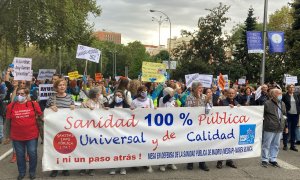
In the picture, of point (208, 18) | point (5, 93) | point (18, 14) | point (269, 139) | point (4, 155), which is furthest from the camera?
point (208, 18)

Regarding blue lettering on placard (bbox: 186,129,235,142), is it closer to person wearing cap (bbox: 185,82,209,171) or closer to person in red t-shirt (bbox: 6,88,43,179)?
person wearing cap (bbox: 185,82,209,171)

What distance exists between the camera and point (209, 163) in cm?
843

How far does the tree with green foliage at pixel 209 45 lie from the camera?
3922 centimetres

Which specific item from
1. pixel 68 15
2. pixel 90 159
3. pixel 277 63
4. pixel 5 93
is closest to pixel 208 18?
pixel 277 63

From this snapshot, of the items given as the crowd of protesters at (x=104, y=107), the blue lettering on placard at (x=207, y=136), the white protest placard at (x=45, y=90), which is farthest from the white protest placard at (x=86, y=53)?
the blue lettering on placard at (x=207, y=136)

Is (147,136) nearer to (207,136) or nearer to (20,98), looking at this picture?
(207,136)

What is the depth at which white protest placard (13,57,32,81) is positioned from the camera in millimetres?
10602

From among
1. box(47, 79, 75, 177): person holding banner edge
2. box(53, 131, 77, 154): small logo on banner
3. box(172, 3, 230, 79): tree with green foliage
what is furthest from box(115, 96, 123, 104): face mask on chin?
box(172, 3, 230, 79): tree with green foliage

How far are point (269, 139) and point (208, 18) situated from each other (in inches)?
1264

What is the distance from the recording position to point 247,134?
8250 millimetres

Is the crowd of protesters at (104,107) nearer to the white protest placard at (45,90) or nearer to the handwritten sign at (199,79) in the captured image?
the white protest placard at (45,90)

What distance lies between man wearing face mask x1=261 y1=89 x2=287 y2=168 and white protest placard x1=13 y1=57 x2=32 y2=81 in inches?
240

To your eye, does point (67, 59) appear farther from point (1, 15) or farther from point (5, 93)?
point (5, 93)

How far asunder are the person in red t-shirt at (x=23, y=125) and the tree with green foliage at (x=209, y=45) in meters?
31.7
